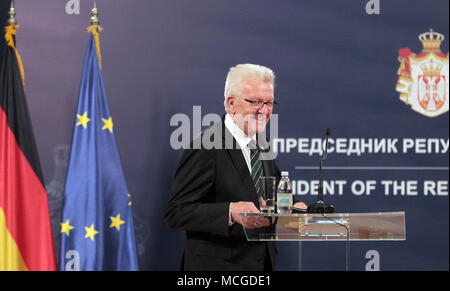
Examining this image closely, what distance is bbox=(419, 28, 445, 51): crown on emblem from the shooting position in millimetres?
4789

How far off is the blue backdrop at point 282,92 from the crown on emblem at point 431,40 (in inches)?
1.6

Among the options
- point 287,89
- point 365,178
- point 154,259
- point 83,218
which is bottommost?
→ point 154,259

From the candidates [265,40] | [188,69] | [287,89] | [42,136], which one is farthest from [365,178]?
[42,136]

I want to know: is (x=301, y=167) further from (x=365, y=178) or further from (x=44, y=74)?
(x=44, y=74)

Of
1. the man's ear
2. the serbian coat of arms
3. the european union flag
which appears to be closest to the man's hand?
the man's ear

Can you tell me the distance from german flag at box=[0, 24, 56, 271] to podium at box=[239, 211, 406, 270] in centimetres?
190

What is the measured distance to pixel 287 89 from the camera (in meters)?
4.71

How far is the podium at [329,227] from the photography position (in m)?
2.69

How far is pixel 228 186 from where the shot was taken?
3.47 meters

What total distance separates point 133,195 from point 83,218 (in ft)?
1.65

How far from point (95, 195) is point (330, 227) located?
1957 millimetres

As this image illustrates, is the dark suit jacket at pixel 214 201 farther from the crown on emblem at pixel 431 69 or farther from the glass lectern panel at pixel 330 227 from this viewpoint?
the crown on emblem at pixel 431 69

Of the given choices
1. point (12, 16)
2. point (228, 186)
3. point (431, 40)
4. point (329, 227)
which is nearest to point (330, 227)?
point (329, 227)

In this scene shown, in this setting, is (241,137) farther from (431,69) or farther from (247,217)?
(431,69)
